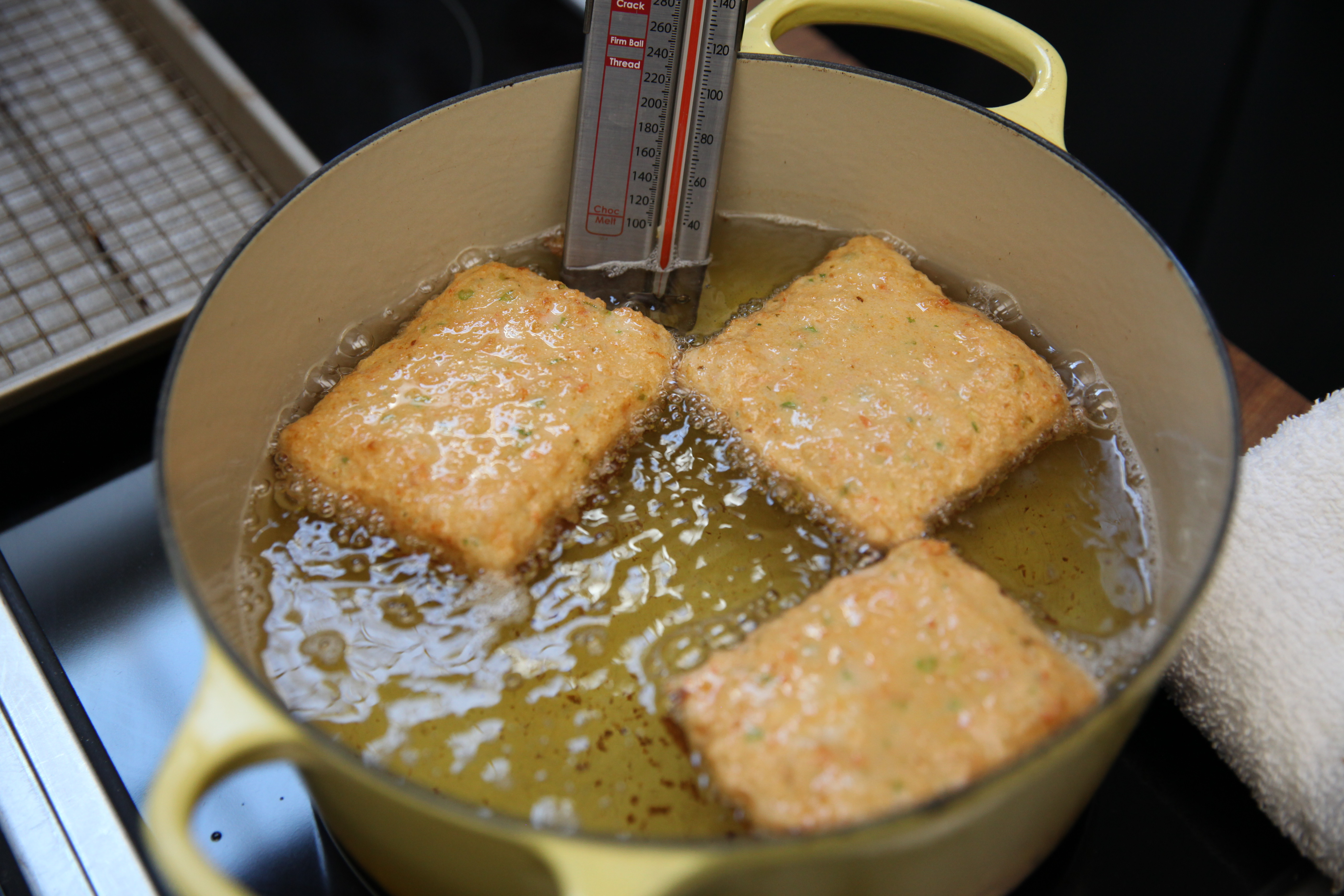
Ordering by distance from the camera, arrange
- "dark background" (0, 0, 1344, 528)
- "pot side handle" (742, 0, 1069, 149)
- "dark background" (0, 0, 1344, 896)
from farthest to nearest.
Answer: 1. "dark background" (0, 0, 1344, 528)
2. "dark background" (0, 0, 1344, 896)
3. "pot side handle" (742, 0, 1069, 149)

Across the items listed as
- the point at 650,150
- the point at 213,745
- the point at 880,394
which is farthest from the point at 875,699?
the point at 650,150

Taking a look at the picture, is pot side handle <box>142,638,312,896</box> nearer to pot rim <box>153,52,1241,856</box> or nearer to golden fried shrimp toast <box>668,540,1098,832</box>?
pot rim <box>153,52,1241,856</box>

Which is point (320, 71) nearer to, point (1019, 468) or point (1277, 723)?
point (1019, 468)

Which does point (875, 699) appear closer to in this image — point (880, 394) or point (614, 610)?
point (614, 610)

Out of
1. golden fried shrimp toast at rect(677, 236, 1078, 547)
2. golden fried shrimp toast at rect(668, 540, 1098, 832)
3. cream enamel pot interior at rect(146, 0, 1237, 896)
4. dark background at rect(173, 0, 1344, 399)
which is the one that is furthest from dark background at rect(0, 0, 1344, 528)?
golden fried shrimp toast at rect(668, 540, 1098, 832)

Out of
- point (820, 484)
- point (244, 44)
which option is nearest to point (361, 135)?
point (244, 44)
